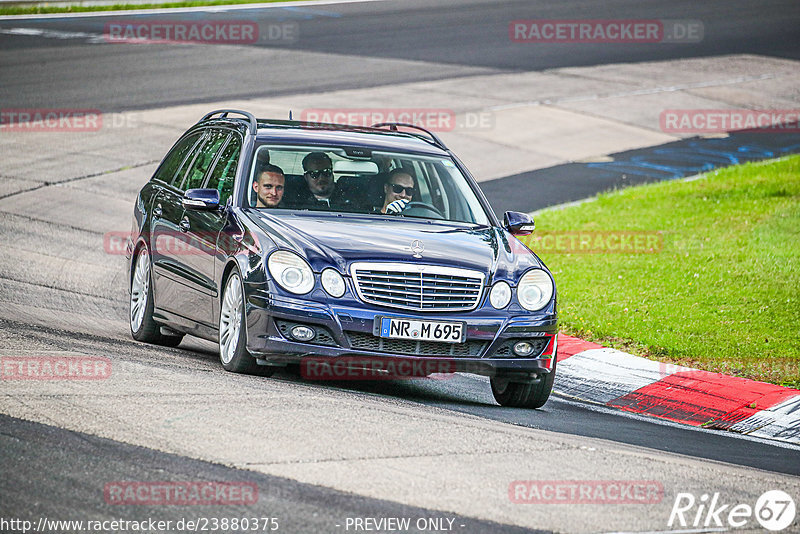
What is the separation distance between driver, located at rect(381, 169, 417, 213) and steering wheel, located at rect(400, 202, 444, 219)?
4cm

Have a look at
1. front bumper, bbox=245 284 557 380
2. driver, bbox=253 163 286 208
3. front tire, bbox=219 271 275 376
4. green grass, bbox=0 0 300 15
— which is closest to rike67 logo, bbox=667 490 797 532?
front bumper, bbox=245 284 557 380

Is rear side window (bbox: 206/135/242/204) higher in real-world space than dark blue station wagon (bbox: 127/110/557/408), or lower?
higher

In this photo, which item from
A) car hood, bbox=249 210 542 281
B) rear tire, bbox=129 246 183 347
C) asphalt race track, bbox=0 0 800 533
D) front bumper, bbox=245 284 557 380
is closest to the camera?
asphalt race track, bbox=0 0 800 533

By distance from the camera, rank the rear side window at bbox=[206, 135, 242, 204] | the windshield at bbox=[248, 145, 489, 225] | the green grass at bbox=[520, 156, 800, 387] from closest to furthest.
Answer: the windshield at bbox=[248, 145, 489, 225] < the rear side window at bbox=[206, 135, 242, 204] < the green grass at bbox=[520, 156, 800, 387]

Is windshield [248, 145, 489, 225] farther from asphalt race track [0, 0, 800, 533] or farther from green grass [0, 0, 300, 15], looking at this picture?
green grass [0, 0, 300, 15]

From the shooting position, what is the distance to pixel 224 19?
1310 inches

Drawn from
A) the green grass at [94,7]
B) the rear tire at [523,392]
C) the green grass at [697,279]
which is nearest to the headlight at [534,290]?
the rear tire at [523,392]

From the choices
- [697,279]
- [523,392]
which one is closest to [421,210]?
[523,392]

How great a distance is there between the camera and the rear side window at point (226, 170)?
9.12m

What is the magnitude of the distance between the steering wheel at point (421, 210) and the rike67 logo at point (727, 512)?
145 inches

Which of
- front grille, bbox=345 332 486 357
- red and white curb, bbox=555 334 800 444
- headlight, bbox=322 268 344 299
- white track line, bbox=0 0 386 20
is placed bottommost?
red and white curb, bbox=555 334 800 444

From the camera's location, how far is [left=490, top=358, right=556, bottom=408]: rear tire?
335 inches

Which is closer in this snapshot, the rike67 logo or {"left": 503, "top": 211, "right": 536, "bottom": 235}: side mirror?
the rike67 logo

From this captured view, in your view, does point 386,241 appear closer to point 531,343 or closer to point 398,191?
point 398,191
